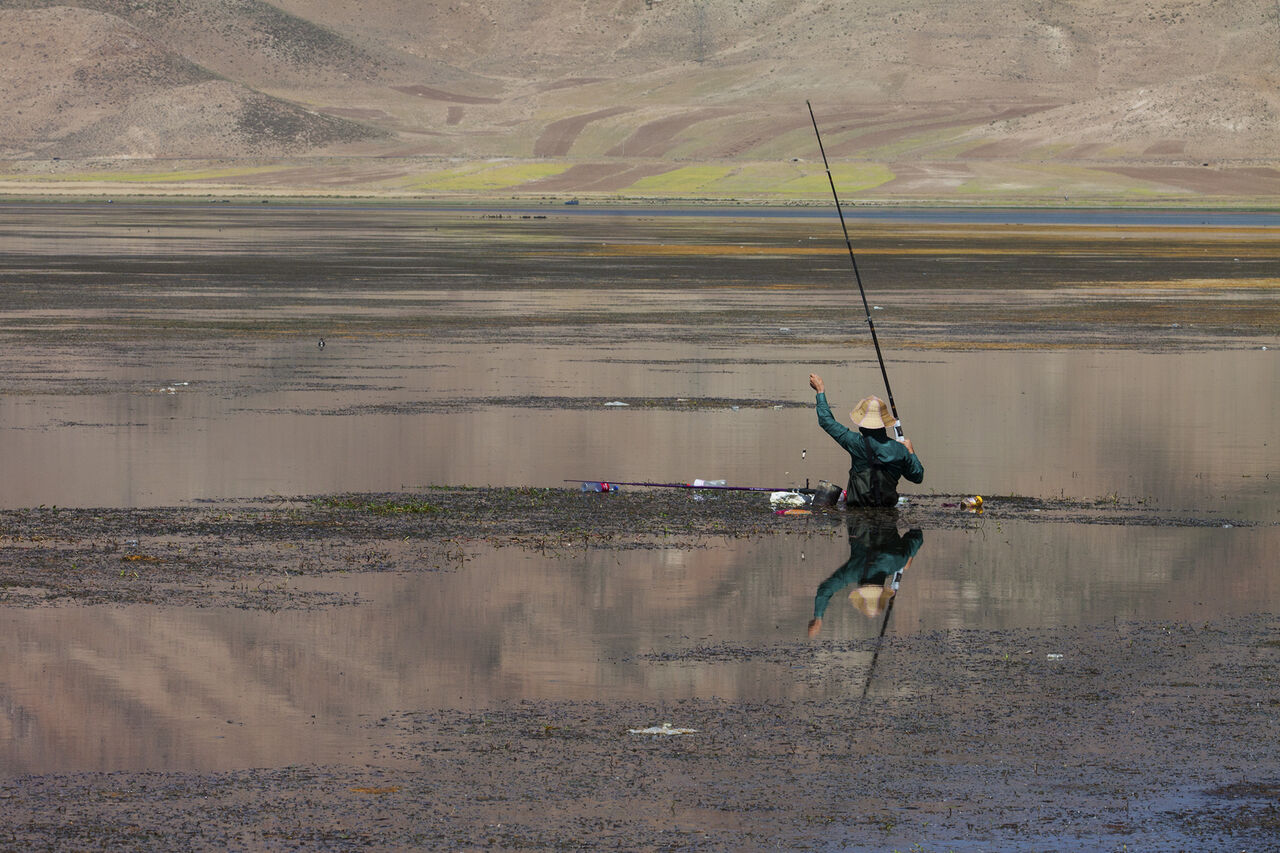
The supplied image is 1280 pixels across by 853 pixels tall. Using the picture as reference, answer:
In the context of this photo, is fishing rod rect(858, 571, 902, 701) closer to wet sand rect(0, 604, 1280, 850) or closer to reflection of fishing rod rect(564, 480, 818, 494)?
wet sand rect(0, 604, 1280, 850)

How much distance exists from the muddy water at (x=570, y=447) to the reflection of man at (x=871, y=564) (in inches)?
5.1

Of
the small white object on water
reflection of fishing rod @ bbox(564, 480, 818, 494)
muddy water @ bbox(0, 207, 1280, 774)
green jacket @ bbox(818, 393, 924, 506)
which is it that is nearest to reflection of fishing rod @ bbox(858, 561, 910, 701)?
muddy water @ bbox(0, 207, 1280, 774)

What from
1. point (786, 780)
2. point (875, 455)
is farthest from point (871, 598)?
point (786, 780)

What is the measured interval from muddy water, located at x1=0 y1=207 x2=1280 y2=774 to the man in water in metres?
1.06

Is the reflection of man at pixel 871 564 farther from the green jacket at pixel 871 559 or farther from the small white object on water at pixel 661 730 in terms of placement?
the small white object on water at pixel 661 730

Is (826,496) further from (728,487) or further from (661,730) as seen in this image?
(661,730)

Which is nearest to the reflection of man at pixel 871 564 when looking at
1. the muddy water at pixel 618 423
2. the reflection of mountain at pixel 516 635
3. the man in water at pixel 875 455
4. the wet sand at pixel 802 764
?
the reflection of mountain at pixel 516 635

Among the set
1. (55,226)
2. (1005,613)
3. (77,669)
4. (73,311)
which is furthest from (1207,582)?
(55,226)

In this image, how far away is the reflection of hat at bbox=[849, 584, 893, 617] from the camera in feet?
40.5

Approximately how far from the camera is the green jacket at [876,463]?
1609 cm

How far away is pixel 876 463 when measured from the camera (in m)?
16.2

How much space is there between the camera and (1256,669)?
10.8 meters

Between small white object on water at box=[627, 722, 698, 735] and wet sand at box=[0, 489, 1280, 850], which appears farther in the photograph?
small white object on water at box=[627, 722, 698, 735]

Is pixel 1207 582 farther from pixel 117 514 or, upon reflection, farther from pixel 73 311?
pixel 73 311
